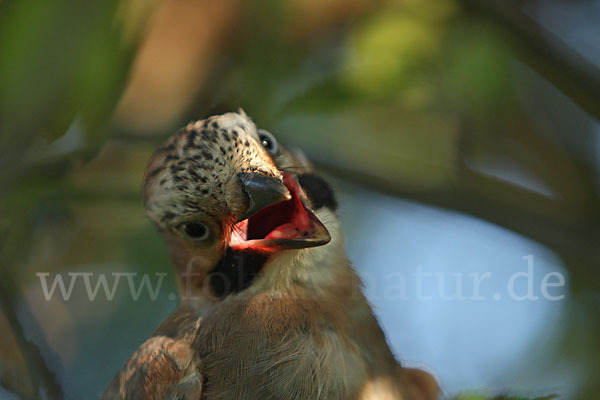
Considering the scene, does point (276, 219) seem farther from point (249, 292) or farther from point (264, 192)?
point (249, 292)

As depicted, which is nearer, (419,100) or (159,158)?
(159,158)

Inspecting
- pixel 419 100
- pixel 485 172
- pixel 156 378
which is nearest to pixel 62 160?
pixel 156 378

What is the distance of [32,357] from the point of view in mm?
2922

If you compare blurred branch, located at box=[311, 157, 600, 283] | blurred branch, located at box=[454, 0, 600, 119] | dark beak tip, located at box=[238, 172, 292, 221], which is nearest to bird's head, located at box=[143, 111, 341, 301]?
dark beak tip, located at box=[238, 172, 292, 221]

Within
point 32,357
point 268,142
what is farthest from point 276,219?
point 32,357

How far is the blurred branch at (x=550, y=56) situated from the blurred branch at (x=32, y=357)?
8.77ft

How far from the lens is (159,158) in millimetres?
2844

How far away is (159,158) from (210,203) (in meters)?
0.37

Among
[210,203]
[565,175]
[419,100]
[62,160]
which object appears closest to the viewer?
[210,203]

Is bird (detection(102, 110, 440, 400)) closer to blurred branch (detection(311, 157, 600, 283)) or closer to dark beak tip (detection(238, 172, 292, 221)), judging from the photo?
dark beak tip (detection(238, 172, 292, 221))

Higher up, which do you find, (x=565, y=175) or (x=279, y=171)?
(x=565, y=175)

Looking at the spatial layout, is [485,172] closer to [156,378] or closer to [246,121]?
[246,121]

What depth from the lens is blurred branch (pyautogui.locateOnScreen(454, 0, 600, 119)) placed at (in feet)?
9.94

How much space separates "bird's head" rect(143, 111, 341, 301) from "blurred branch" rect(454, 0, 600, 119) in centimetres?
124
